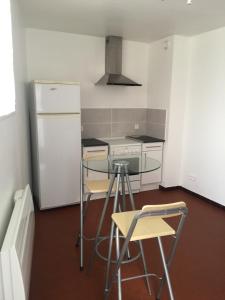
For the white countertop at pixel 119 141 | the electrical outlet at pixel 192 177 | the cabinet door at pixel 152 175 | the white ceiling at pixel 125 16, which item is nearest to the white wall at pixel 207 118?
the electrical outlet at pixel 192 177

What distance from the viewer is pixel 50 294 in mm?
1854

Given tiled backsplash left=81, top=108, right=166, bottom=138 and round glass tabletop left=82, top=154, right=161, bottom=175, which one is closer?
round glass tabletop left=82, top=154, right=161, bottom=175

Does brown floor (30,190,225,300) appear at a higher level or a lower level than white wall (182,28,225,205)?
lower

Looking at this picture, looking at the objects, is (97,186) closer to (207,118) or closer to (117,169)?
(117,169)

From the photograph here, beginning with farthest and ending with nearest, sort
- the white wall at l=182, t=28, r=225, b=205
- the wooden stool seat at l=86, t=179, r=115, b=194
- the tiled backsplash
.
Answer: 1. the tiled backsplash
2. the white wall at l=182, t=28, r=225, b=205
3. the wooden stool seat at l=86, t=179, r=115, b=194

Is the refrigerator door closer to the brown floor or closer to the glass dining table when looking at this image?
the brown floor

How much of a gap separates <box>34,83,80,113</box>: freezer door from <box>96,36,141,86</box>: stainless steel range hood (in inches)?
31.4

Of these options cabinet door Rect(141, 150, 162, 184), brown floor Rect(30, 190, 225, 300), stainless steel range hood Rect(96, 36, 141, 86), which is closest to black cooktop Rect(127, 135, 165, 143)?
cabinet door Rect(141, 150, 162, 184)

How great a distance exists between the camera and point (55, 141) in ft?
10.3

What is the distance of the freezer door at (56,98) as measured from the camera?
2.95 m

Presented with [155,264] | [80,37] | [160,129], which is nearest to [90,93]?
[80,37]

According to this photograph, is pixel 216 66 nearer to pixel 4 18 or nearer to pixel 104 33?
pixel 104 33

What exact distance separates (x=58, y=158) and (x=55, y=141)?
237 millimetres

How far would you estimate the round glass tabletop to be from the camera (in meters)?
1.95
